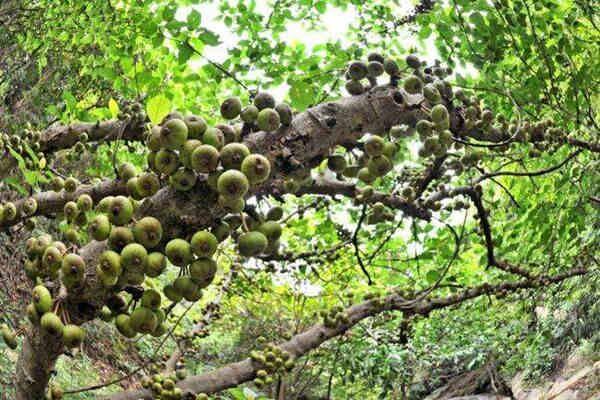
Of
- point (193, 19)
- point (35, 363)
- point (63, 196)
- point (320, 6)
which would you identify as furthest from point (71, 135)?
point (320, 6)

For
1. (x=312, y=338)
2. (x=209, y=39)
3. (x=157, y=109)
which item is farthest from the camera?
(x=209, y=39)

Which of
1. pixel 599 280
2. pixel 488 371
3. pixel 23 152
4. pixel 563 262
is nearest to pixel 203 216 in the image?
pixel 23 152

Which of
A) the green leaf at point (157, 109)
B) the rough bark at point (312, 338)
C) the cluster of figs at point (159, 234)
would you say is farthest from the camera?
the rough bark at point (312, 338)

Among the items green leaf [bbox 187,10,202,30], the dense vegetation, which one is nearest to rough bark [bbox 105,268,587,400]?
the dense vegetation

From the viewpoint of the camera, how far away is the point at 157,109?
4.79 ft

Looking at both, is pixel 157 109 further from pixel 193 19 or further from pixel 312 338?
pixel 193 19

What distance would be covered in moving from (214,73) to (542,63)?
7.18 feet

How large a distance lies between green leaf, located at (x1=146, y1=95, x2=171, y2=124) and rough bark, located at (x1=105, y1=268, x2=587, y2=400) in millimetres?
1262

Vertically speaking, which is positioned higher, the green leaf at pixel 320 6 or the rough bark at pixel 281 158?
the green leaf at pixel 320 6

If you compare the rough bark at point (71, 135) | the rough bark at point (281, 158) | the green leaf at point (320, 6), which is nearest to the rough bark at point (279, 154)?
the rough bark at point (281, 158)

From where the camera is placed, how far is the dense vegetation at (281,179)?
129 centimetres

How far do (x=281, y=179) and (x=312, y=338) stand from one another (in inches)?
60.7

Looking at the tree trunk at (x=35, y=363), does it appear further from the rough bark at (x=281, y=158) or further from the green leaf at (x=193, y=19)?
the green leaf at (x=193, y=19)

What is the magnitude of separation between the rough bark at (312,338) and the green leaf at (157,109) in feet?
4.14
